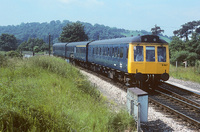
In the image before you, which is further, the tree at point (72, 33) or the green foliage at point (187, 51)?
the tree at point (72, 33)

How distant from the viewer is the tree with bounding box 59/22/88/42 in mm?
73500

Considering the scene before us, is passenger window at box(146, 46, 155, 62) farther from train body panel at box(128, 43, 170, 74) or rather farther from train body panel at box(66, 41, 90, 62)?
train body panel at box(66, 41, 90, 62)

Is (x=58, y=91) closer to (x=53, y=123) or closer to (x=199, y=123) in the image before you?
(x=53, y=123)

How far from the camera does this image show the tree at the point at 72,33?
241 ft

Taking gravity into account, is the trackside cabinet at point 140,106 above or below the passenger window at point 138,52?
below

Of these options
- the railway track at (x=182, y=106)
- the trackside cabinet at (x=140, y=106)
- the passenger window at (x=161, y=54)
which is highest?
the passenger window at (x=161, y=54)

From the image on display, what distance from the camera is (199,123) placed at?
7.49 metres

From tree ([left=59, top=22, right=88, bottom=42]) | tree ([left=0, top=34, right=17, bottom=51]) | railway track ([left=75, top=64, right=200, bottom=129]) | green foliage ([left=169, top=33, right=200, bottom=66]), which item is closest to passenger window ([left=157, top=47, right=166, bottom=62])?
railway track ([left=75, top=64, right=200, bottom=129])

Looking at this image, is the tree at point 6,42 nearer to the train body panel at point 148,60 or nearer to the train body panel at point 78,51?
the train body panel at point 78,51

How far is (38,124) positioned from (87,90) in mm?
4911

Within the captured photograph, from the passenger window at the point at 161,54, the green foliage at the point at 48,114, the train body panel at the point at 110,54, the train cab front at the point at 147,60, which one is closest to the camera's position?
the green foliage at the point at 48,114

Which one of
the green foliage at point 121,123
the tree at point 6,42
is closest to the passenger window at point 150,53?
the green foliage at point 121,123

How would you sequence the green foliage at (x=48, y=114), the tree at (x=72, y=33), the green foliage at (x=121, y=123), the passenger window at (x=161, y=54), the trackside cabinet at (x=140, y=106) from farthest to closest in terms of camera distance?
the tree at (x=72, y=33)
the passenger window at (x=161, y=54)
the trackside cabinet at (x=140, y=106)
the green foliage at (x=121, y=123)
the green foliage at (x=48, y=114)

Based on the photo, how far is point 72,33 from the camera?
244 ft
